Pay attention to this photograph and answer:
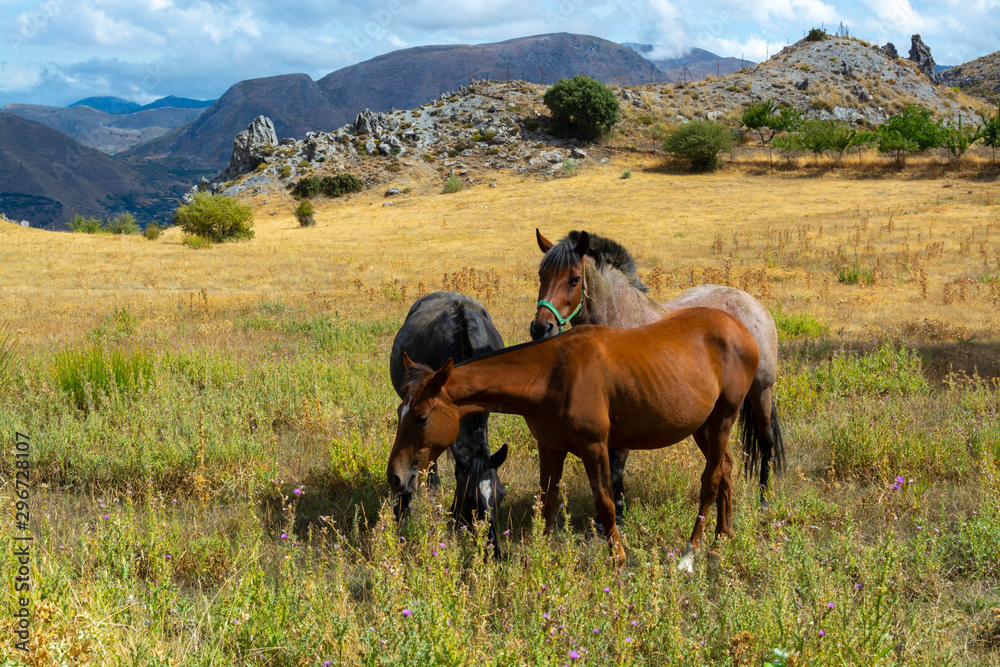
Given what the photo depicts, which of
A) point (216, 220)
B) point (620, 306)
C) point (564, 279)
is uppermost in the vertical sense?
point (216, 220)

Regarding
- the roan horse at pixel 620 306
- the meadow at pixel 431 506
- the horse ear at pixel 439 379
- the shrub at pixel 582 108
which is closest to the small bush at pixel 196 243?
the meadow at pixel 431 506

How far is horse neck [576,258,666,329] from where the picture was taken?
5078 mm

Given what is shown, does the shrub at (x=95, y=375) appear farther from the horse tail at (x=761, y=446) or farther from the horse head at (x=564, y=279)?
the horse tail at (x=761, y=446)

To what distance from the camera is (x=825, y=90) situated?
66.8 metres

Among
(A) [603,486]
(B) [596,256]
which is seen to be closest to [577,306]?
(B) [596,256]

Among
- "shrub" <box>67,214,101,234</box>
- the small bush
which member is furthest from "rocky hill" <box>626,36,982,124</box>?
"shrub" <box>67,214,101,234</box>

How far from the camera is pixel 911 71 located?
74.2 m

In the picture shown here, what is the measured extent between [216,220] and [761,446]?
31086 millimetres

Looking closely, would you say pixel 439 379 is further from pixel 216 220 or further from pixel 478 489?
pixel 216 220

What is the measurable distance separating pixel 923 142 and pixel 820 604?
5262 centimetres

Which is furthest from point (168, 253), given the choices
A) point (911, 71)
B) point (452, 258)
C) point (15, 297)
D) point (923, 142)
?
point (911, 71)

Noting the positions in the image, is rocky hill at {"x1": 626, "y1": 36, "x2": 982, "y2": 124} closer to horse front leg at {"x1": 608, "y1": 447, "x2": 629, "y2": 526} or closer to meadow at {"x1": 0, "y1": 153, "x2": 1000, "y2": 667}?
meadow at {"x1": 0, "y1": 153, "x2": 1000, "y2": 667}

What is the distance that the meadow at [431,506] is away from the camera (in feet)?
9.30

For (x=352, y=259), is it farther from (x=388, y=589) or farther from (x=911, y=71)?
(x=911, y=71)
